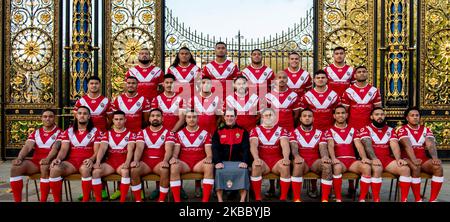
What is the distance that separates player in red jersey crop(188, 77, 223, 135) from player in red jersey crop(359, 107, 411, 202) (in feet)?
6.85

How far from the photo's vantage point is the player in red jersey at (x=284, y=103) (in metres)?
6.36

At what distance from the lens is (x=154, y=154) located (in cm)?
581

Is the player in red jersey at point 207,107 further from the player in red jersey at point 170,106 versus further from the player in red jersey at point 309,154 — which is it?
the player in red jersey at point 309,154

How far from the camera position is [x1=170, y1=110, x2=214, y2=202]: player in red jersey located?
5496mm

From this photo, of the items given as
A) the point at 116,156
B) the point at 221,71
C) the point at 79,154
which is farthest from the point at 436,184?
the point at 79,154

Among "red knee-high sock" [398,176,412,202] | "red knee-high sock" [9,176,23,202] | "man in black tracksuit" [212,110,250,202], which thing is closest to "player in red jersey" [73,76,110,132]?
"red knee-high sock" [9,176,23,202]

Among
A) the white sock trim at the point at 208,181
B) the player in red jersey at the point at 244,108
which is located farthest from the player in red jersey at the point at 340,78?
the white sock trim at the point at 208,181

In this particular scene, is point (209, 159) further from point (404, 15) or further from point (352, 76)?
point (404, 15)

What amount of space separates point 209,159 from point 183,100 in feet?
4.33

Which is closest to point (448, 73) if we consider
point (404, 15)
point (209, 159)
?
point (404, 15)

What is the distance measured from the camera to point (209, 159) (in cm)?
559

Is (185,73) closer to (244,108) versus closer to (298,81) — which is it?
(244,108)

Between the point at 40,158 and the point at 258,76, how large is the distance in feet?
11.3

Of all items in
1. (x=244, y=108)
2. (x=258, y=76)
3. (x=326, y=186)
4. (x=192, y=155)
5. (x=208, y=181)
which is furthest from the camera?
(x=258, y=76)
